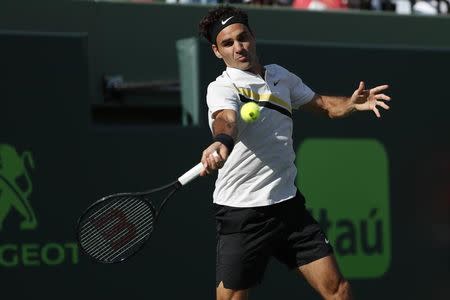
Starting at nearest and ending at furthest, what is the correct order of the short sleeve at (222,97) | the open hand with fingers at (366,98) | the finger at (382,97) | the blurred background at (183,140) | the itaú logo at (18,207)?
the short sleeve at (222,97) < the finger at (382,97) < the open hand with fingers at (366,98) < the itaú logo at (18,207) < the blurred background at (183,140)

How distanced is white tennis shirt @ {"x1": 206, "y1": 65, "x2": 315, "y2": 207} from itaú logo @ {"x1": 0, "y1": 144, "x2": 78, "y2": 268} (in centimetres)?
184

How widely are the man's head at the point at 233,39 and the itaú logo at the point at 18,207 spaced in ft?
6.35

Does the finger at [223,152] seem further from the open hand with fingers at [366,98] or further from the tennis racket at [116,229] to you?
the open hand with fingers at [366,98]

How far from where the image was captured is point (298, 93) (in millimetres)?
5582

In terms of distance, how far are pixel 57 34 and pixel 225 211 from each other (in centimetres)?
214

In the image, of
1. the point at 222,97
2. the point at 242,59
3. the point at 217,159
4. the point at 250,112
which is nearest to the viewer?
the point at 217,159

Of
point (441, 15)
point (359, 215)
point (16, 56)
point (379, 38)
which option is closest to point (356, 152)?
point (359, 215)

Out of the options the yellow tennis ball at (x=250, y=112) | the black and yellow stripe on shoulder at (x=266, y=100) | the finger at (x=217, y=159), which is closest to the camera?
the finger at (x=217, y=159)

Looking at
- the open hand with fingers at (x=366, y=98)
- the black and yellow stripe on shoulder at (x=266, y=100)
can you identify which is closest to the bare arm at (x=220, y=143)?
the black and yellow stripe on shoulder at (x=266, y=100)

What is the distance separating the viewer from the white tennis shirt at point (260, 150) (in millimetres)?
5285

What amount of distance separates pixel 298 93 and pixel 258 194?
0.61 m

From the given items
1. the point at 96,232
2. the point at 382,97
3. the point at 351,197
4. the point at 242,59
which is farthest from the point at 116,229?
the point at 351,197

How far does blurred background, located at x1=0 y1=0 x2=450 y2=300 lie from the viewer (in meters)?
6.86

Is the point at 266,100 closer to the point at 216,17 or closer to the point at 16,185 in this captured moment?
the point at 216,17
